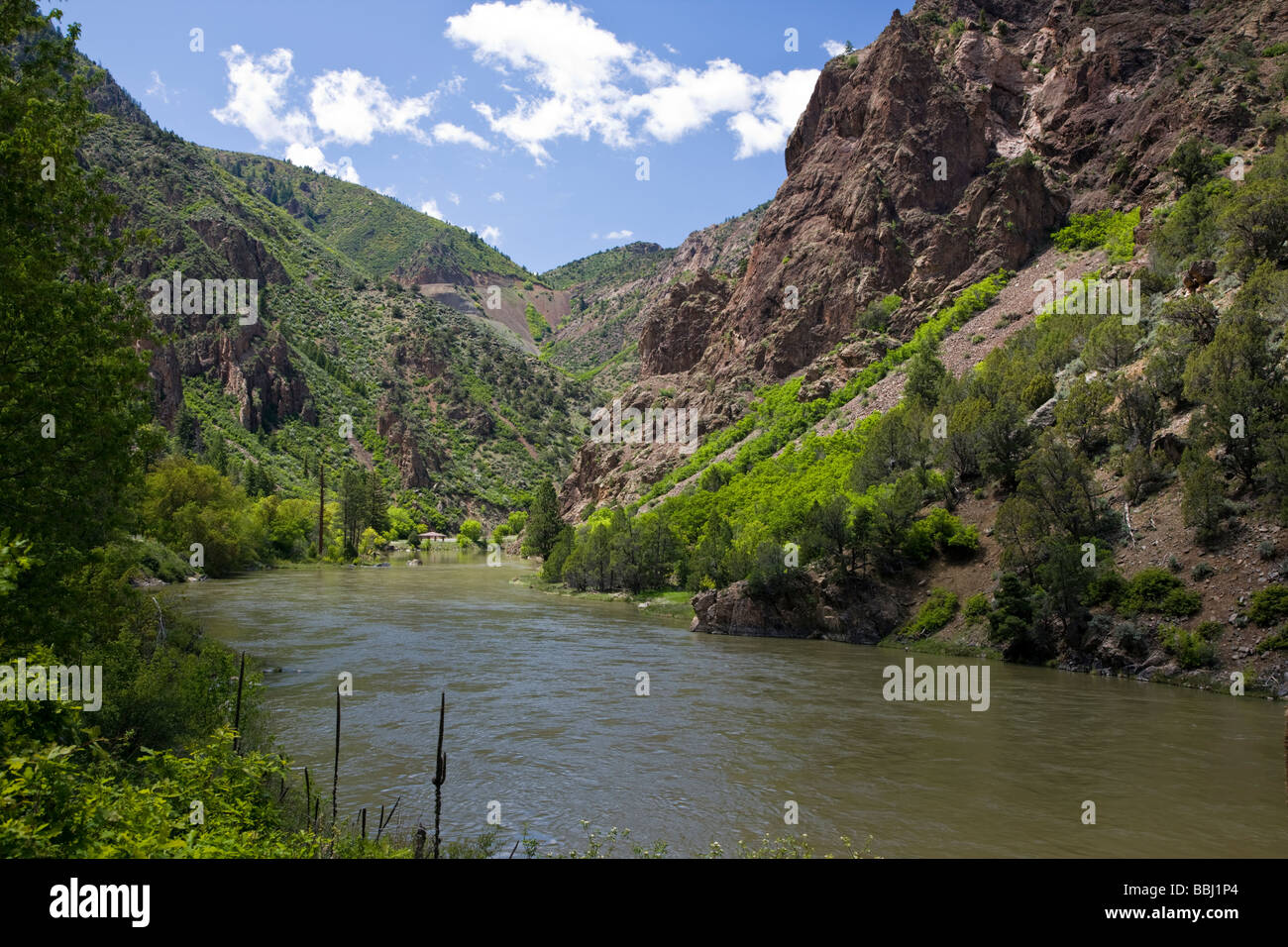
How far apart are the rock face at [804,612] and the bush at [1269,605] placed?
49.6 feet

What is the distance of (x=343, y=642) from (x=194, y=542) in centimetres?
3501

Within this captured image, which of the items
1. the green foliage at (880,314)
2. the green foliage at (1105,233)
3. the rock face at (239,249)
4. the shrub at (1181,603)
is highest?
the rock face at (239,249)

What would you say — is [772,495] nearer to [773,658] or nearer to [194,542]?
[773,658]

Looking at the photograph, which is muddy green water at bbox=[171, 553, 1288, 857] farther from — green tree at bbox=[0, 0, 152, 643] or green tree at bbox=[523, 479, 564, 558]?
green tree at bbox=[523, 479, 564, 558]

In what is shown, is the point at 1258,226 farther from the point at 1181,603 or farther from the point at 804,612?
the point at 804,612

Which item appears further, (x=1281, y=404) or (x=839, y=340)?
(x=839, y=340)

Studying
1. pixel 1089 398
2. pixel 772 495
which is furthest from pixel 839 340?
pixel 1089 398

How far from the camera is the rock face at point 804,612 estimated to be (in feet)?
123

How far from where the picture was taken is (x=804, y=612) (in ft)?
128

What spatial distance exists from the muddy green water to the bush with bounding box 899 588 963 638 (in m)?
2.88

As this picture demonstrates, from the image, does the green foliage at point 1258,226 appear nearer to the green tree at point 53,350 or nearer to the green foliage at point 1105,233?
the green foliage at point 1105,233

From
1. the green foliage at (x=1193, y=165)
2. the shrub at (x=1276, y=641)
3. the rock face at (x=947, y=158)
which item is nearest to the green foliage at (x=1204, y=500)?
the shrub at (x=1276, y=641)

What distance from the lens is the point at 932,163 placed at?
83562 millimetres

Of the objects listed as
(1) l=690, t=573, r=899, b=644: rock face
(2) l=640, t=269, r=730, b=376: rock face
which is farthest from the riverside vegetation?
(2) l=640, t=269, r=730, b=376: rock face
